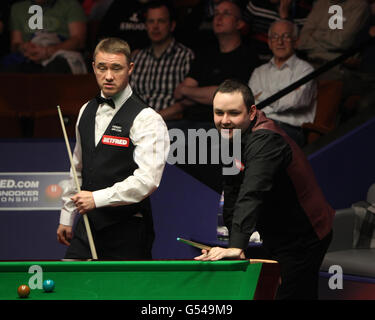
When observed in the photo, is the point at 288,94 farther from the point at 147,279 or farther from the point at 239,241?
the point at 147,279

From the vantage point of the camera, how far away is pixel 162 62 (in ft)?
Result: 17.6

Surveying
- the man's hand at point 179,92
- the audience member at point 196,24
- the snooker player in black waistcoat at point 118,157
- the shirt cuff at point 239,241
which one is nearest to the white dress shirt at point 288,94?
the man's hand at point 179,92

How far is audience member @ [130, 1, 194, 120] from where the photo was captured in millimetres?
5309

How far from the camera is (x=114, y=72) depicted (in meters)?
3.27

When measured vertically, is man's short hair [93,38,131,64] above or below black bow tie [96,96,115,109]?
above

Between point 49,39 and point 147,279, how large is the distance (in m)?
3.69

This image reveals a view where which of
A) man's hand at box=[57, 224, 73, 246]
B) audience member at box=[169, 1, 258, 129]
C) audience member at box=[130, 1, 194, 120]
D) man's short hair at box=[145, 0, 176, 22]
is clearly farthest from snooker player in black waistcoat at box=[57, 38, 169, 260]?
man's short hair at box=[145, 0, 176, 22]

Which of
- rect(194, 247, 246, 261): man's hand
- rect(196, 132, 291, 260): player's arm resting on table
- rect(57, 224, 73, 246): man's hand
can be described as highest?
rect(196, 132, 291, 260): player's arm resting on table

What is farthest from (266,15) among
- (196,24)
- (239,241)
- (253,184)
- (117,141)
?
(239,241)

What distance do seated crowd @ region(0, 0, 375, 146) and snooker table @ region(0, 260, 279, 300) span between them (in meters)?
2.37

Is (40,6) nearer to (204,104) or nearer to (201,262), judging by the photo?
(204,104)

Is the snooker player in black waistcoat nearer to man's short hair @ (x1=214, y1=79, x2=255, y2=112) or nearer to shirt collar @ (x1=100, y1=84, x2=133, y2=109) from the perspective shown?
shirt collar @ (x1=100, y1=84, x2=133, y2=109)

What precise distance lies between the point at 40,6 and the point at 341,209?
2.81 m
